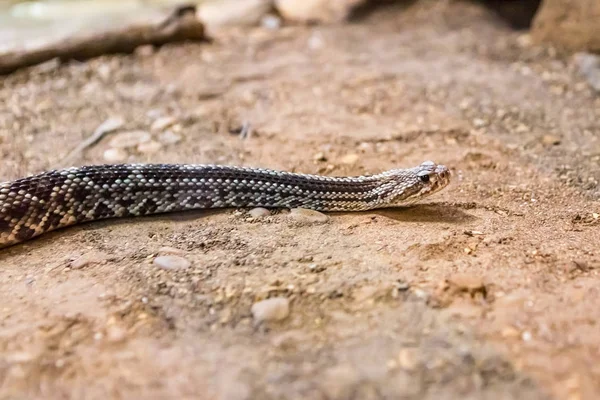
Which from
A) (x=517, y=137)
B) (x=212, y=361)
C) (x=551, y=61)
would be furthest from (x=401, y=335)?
(x=551, y=61)

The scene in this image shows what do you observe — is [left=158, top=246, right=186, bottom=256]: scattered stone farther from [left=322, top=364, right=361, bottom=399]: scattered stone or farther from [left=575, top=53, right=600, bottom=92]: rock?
[left=575, top=53, right=600, bottom=92]: rock

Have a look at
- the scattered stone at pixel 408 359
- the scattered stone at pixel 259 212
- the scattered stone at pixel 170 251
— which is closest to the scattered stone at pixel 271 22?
the scattered stone at pixel 259 212

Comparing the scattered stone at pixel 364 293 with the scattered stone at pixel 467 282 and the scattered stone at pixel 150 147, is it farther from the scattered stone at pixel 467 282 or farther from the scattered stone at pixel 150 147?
the scattered stone at pixel 150 147

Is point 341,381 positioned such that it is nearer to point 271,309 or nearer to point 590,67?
point 271,309

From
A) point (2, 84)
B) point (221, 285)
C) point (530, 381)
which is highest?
point (2, 84)

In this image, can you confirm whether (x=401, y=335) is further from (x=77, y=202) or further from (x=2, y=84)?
(x=2, y=84)

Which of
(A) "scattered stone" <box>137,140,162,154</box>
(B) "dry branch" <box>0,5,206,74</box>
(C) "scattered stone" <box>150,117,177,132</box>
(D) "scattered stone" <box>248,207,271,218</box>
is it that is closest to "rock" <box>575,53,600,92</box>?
(D) "scattered stone" <box>248,207,271,218</box>
